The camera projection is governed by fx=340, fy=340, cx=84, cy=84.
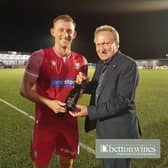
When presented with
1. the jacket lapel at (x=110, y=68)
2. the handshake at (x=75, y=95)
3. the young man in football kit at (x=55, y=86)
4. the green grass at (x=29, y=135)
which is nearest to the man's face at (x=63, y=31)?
the young man in football kit at (x=55, y=86)

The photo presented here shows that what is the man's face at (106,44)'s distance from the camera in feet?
6.54

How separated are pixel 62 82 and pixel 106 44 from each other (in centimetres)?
63

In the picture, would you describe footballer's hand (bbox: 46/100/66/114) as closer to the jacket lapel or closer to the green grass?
the jacket lapel

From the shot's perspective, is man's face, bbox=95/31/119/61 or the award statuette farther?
the award statuette

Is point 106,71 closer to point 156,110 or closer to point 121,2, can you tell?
point 121,2

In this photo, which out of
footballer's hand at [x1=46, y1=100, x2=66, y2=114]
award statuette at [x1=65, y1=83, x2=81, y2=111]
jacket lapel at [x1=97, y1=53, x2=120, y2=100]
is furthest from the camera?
footballer's hand at [x1=46, y1=100, x2=66, y2=114]

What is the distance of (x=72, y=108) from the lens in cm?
210

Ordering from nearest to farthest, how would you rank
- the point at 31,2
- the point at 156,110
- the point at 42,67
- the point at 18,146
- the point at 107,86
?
the point at 107,86, the point at 42,67, the point at 18,146, the point at 31,2, the point at 156,110

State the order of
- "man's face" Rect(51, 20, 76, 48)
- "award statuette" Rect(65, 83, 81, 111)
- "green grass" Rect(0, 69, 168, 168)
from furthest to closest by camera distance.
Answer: "green grass" Rect(0, 69, 168, 168) < "man's face" Rect(51, 20, 76, 48) < "award statuette" Rect(65, 83, 81, 111)

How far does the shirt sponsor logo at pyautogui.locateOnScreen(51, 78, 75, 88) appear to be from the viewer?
249 centimetres

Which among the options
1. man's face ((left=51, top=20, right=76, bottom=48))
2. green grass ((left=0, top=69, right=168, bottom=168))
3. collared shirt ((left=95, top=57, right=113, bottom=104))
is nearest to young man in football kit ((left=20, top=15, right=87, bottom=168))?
man's face ((left=51, top=20, right=76, bottom=48))

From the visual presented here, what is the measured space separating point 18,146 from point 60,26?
249 centimetres

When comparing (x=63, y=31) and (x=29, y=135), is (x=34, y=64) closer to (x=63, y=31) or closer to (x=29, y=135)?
(x=63, y=31)

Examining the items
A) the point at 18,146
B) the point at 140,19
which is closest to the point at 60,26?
the point at 18,146
